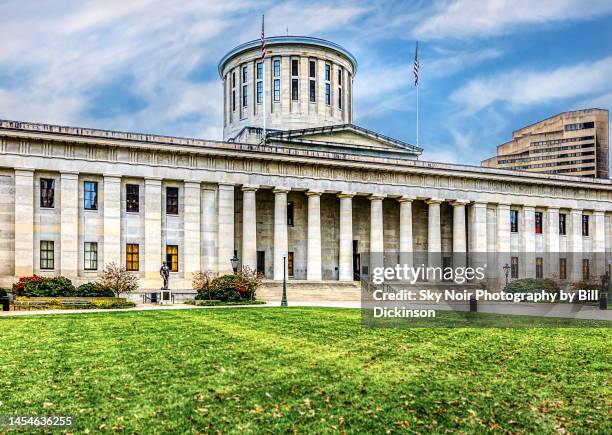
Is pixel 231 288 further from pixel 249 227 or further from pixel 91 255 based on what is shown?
pixel 91 255

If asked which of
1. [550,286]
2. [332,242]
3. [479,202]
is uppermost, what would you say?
[479,202]

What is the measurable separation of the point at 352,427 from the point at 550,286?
45.6 metres

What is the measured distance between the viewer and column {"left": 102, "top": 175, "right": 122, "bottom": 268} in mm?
45969

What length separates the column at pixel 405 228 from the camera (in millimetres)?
56938

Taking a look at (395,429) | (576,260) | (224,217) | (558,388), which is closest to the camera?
(395,429)

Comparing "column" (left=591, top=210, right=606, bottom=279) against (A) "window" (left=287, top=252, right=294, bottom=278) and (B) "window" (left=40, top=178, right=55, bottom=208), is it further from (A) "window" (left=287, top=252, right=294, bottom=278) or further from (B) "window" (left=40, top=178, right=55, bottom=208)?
(B) "window" (left=40, top=178, right=55, bottom=208)

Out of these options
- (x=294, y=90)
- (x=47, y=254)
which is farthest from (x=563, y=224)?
(x=47, y=254)

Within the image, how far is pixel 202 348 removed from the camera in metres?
17.4

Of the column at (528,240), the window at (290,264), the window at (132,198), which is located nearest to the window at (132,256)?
the window at (132,198)

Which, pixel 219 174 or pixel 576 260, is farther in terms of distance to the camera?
pixel 576 260

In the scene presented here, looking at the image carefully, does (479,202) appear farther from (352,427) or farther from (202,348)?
(352,427)

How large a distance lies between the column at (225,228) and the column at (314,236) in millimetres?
7242

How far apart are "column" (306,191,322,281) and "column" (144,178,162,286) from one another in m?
13.0

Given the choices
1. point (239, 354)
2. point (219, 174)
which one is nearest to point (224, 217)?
point (219, 174)
